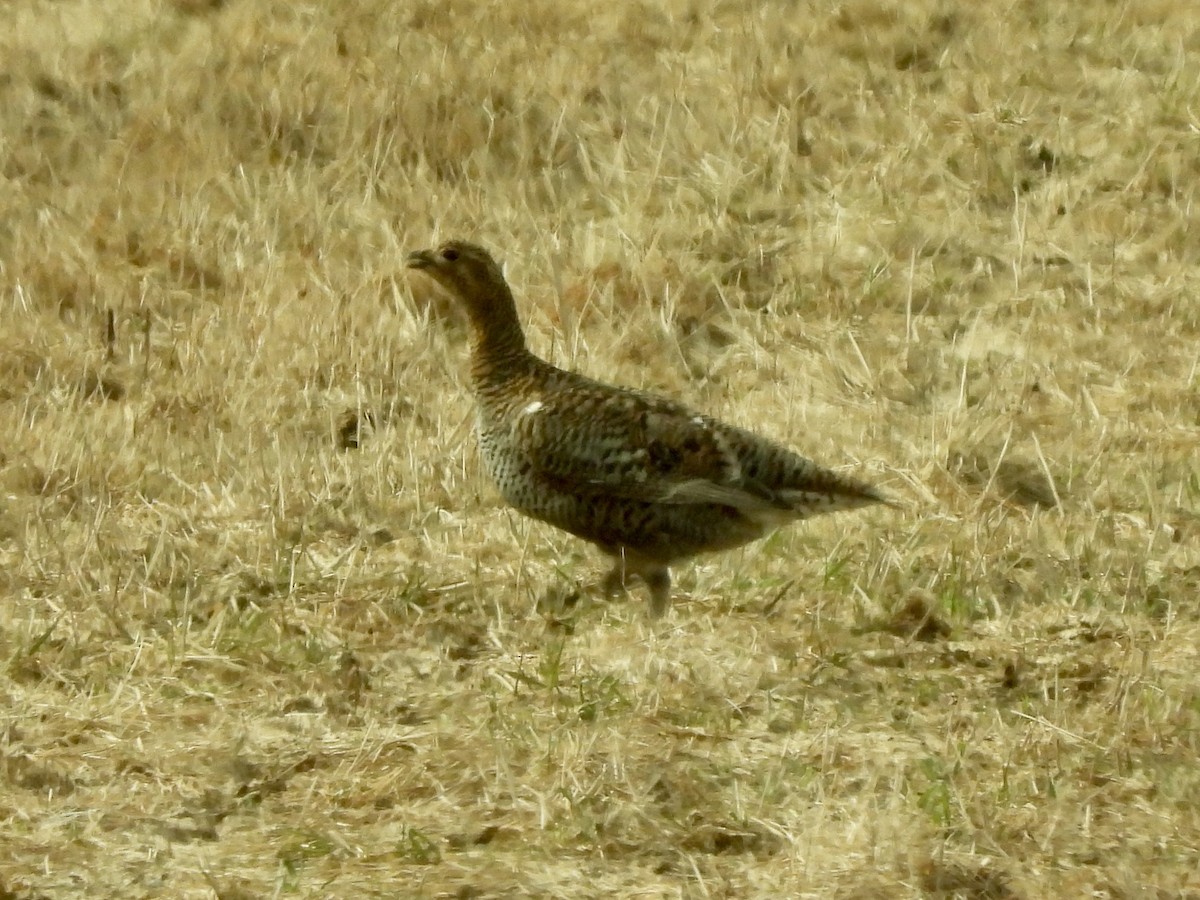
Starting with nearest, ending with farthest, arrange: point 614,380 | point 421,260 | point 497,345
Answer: point 497,345 < point 421,260 < point 614,380

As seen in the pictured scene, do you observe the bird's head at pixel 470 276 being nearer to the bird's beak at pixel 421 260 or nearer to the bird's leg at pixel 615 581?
the bird's beak at pixel 421 260

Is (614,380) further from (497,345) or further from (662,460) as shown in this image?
(662,460)

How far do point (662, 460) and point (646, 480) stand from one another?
8 centimetres

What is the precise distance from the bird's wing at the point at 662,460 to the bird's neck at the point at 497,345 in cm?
27

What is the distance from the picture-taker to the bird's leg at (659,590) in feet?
20.4

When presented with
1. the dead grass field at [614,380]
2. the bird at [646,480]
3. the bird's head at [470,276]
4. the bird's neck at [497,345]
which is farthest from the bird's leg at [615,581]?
the bird's head at [470,276]

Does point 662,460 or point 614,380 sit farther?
point 614,380

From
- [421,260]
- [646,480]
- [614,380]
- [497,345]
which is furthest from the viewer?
[614,380]

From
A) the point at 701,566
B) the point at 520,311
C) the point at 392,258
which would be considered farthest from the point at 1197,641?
the point at 392,258

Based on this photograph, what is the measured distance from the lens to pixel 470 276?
6.84 meters

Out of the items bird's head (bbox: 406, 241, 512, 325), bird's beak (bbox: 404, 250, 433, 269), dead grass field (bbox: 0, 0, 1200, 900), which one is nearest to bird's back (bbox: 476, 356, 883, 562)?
dead grass field (bbox: 0, 0, 1200, 900)

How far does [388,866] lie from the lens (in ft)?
15.1

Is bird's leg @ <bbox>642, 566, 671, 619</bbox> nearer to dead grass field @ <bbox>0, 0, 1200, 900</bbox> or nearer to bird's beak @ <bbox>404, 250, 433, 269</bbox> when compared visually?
dead grass field @ <bbox>0, 0, 1200, 900</bbox>

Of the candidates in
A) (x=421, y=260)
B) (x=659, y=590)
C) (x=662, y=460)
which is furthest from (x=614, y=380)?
(x=659, y=590)
